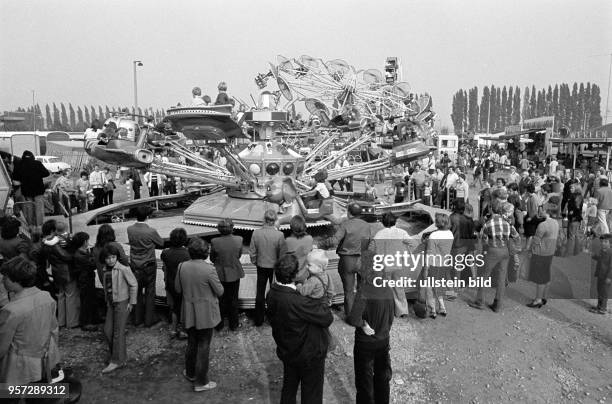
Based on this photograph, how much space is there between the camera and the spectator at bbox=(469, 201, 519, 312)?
722cm

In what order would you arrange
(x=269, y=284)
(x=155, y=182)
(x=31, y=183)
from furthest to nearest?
1. (x=155, y=182)
2. (x=31, y=183)
3. (x=269, y=284)

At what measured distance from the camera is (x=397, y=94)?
1367 cm

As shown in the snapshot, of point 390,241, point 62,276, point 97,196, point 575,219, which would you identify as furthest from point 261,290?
point 97,196

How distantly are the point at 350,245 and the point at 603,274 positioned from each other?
4192mm

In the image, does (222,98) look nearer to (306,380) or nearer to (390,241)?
(390,241)

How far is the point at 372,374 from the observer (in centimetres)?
445

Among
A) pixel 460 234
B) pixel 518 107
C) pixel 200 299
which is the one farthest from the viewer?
pixel 518 107

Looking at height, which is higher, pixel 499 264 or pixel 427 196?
pixel 427 196

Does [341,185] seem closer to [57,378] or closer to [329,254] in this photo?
[329,254]

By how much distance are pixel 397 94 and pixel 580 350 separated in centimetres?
917

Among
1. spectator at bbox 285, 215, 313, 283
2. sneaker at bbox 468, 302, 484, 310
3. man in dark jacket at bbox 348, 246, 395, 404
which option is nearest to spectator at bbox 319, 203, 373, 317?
spectator at bbox 285, 215, 313, 283

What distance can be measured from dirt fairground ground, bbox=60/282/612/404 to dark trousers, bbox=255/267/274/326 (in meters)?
0.19

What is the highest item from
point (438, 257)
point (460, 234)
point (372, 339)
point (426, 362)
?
point (460, 234)

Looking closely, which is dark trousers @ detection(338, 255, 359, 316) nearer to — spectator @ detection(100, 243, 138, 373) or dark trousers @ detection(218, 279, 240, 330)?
dark trousers @ detection(218, 279, 240, 330)
